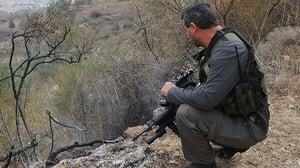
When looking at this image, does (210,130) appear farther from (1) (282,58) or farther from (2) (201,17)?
(1) (282,58)

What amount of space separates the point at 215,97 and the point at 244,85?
0.56ft

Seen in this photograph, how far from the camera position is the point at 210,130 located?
8.28 feet

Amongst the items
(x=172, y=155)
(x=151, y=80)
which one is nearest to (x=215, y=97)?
(x=172, y=155)

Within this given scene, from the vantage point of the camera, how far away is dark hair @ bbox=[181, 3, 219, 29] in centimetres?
241

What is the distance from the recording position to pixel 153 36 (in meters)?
7.21

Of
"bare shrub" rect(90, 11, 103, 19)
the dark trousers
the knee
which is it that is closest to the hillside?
the dark trousers

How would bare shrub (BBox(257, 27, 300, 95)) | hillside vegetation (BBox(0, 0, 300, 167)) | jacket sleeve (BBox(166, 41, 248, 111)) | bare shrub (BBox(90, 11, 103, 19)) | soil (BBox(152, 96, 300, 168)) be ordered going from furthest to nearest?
bare shrub (BBox(90, 11, 103, 19)) → bare shrub (BBox(257, 27, 300, 95)) → hillside vegetation (BBox(0, 0, 300, 167)) → soil (BBox(152, 96, 300, 168)) → jacket sleeve (BBox(166, 41, 248, 111))

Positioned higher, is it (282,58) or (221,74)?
(221,74)

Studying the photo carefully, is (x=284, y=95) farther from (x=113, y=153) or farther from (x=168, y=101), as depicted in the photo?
(x=168, y=101)

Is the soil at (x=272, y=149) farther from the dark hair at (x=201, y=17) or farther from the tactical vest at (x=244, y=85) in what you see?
the dark hair at (x=201, y=17)

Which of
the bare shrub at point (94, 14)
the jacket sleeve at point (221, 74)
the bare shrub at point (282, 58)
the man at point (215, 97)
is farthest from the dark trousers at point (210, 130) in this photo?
the bare shrub at point (94, 14)

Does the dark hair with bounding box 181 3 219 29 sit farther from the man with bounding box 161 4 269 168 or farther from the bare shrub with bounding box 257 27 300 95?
the bare shrub with bounding box 257 27 300 95

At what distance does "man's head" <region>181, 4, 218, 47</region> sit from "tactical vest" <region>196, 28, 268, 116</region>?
0.15 feet

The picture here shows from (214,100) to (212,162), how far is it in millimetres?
490
